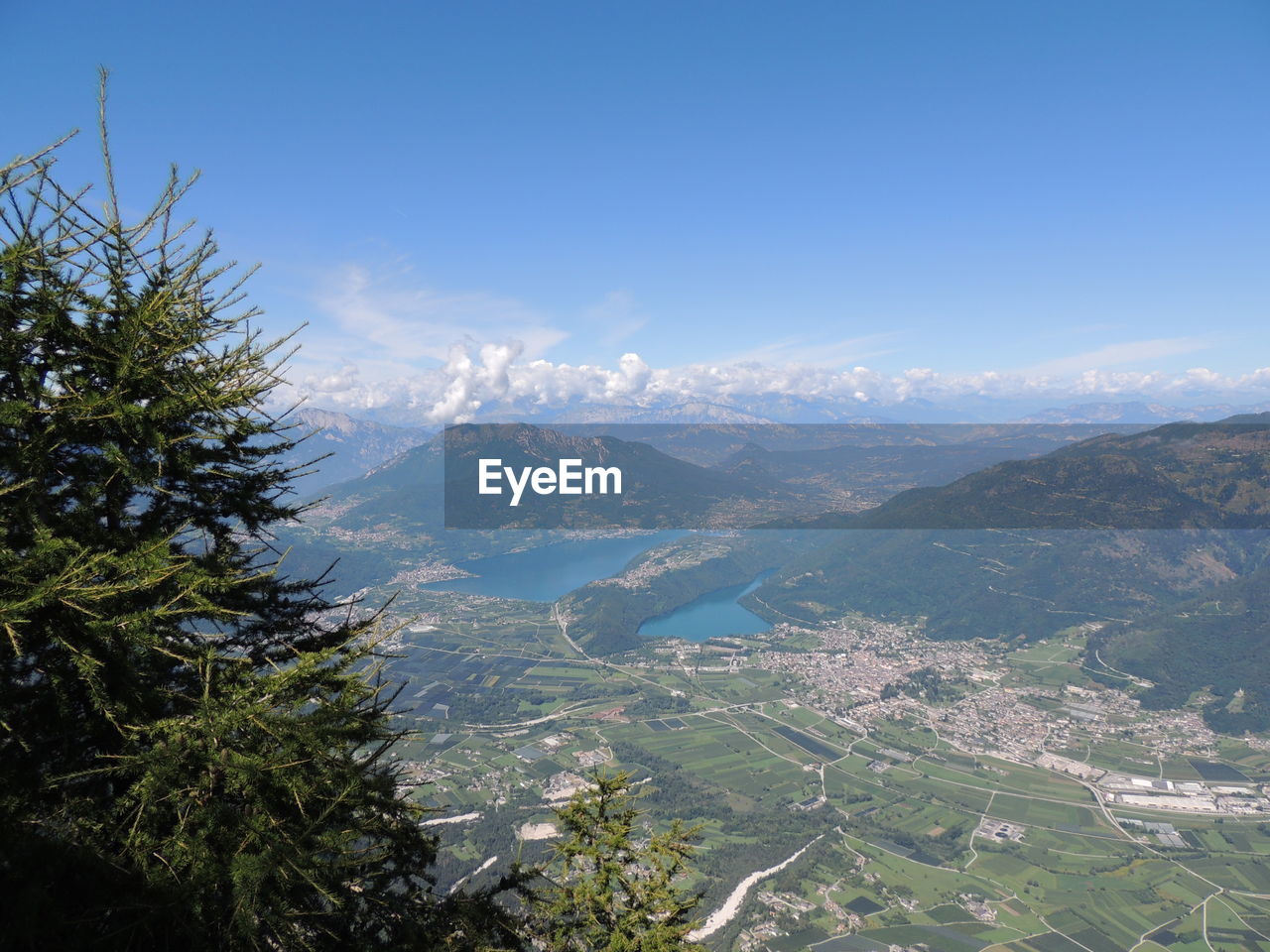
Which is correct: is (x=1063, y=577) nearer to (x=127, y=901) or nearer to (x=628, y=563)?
(x=628, y=563)

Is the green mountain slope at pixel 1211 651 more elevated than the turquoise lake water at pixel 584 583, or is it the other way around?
the green mountain slope at pixel 1211 651

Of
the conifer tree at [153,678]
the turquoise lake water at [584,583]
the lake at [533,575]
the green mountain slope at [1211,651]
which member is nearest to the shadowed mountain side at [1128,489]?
the green mountain slope at [1211,651]

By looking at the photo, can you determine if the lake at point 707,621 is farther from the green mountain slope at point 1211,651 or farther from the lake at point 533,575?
the green mountain slope at point 1211,651

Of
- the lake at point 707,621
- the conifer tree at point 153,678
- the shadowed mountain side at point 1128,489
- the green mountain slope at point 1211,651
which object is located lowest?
the lake at point 707,621

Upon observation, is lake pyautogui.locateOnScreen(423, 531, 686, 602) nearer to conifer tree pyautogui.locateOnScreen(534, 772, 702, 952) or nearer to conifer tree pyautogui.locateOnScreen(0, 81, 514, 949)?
conifer tree pyautogui.locateOnScreen(534, 772, 702, 952)

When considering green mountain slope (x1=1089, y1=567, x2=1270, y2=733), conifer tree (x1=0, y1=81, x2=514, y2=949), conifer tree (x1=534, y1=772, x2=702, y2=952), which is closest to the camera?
conifer tree (x1=0, y1=81, x2=514, y2=949)

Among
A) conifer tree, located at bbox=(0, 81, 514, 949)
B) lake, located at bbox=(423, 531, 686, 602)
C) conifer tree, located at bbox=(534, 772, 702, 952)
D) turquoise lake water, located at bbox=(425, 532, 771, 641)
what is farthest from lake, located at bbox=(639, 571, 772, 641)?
conifer tree, located at bbox=(0, 81, 514, 949)

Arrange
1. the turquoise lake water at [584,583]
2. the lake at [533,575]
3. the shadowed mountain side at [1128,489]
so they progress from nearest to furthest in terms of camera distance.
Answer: the turquoise lake water at [584,583] < the shadowed mountain side at [1128,489] < the lake at [533,575]
